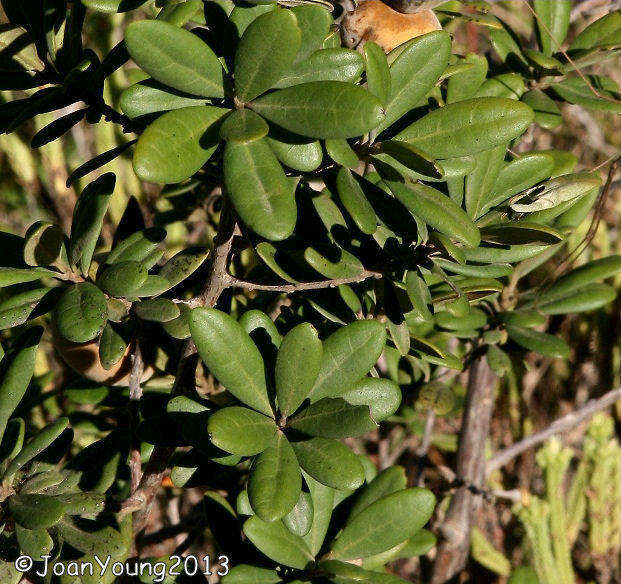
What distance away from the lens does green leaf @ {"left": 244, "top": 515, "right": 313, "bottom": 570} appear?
0.72 m

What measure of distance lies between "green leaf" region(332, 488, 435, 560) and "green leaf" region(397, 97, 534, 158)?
0.39m

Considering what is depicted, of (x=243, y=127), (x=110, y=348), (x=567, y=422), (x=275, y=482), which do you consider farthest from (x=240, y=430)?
(x=567, y=422)

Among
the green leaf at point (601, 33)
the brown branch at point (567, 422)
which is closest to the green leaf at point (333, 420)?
the green leaf at point (601, 33)

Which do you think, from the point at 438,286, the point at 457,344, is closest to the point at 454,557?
the point at 457,344

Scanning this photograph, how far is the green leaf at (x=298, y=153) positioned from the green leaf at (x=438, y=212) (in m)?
0.08

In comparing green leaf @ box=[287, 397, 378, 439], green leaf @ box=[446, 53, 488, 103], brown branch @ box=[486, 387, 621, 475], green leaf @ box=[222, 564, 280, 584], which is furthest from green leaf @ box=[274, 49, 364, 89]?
brown branch @ box=[486, 387, 621, 475]

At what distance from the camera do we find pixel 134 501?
88 centimetres

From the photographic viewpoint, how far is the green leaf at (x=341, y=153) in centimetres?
59

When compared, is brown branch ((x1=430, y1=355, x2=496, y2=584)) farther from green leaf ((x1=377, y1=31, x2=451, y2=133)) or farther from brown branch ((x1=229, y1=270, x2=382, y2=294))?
green leaf ((x1=377, y1=31, x2=451, y2=133))

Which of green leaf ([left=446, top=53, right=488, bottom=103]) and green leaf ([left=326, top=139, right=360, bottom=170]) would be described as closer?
green leaf ([left=326, top=139, right=360, bottom=170])

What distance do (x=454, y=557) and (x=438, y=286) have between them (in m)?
0.73

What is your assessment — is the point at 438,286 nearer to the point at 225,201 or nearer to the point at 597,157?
the point at 225,201

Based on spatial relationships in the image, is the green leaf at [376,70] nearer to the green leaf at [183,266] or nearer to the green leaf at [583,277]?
the green leaf at [183,266]

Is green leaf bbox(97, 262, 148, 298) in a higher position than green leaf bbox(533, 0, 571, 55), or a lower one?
higher
